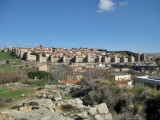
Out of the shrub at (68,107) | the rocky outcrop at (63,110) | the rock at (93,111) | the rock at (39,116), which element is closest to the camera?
the rock at (39,116)

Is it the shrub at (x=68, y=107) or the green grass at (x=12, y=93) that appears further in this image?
the green grass at (x=12, y=93)

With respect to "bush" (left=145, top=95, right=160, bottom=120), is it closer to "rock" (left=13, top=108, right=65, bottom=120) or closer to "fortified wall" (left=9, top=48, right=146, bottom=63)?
"rock" (left=13, top=108, right=65, bottom=120)

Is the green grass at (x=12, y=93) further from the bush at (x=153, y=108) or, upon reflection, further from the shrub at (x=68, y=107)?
the bush at (x=153, y=108)

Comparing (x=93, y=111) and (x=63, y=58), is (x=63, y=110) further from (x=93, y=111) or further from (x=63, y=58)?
(x=63, y=58)

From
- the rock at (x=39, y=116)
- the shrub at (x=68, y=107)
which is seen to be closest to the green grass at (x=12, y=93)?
the shrub at (x=68, y=107)

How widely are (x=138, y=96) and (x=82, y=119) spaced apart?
4.00 metres

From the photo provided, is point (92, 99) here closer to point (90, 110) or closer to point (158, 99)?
point (90, 110)

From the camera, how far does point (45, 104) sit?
282 inches

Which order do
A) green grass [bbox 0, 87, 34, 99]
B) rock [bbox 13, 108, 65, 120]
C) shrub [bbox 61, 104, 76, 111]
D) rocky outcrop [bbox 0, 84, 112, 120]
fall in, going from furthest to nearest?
green grass [bbox 0, 87, 34, 99]
shrub [bbox 61, 104, 76, 111]
rocky outcrop [bbox 0, 84, 112, 120]
rock [bbox 13, 108, 65, 120]

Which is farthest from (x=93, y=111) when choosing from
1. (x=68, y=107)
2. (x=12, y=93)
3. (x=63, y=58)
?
(x=63, y=58)

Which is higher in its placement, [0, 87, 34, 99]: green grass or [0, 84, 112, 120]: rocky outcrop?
[0, 84, 112, 120]: rocky outcrop

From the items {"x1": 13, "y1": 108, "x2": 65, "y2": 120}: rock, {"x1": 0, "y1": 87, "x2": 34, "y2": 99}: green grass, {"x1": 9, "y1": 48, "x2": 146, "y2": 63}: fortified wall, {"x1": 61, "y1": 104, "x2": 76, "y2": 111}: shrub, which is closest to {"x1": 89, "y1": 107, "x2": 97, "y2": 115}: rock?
{"x1": 61, "y1": 104, "x2": 76, "y2": 111}: shrub

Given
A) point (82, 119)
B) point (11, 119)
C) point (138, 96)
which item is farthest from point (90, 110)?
point (11, 119)

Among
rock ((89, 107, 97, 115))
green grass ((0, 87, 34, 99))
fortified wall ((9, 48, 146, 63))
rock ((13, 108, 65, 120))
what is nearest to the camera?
rock ((13, 108, 65, 120))
